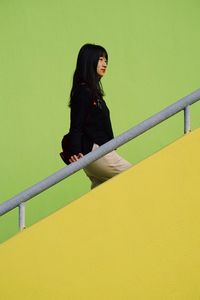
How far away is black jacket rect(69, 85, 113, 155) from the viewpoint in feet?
15.9

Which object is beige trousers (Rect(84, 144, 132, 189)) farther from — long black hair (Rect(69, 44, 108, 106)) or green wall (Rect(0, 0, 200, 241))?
green wall (Rect(0, 0, 200, 241))

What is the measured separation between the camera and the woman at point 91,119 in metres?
4.81

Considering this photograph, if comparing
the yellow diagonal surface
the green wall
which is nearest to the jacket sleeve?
the yellow diagonal surface

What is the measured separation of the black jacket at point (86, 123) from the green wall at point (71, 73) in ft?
5.36

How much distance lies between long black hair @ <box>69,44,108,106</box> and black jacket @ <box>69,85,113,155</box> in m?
0.04

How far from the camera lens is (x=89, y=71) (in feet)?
16.3

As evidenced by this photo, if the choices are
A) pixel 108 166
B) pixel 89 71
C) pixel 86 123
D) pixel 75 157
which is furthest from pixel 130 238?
pixel 89 71

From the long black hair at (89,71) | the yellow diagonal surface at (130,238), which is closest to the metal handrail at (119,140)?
the yellow diagonal surface at (130,238)

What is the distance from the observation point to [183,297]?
4.52m

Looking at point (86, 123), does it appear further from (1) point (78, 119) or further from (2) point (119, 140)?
(2) point (119, 140)

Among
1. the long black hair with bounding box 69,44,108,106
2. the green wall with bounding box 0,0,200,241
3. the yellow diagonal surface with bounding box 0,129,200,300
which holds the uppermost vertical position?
the green wall with bounding box 0,0,200,241

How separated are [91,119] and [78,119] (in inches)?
3.3

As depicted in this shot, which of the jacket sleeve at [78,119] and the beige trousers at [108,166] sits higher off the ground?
the jacket sleeve at [78,119]

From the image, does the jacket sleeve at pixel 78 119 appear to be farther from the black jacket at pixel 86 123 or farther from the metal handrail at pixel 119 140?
the metal handrail at pixel 119 140
